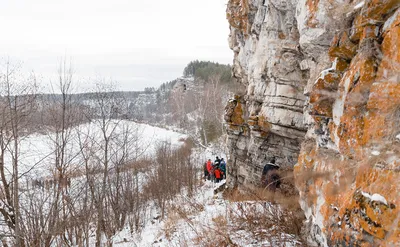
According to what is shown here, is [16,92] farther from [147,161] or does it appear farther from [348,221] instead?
[147,161]

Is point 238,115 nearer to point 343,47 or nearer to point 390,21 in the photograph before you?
point 343,47

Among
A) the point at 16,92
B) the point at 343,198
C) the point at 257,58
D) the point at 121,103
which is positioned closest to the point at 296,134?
the point at 257,58

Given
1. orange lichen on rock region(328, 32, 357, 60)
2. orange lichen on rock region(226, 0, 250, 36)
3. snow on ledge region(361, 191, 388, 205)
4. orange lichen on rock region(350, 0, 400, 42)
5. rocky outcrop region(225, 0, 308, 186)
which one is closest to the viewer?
snow on ledge region(361, 191, 388, 205)

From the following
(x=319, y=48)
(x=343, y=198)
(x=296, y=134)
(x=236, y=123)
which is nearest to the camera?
(x=343, y=198)

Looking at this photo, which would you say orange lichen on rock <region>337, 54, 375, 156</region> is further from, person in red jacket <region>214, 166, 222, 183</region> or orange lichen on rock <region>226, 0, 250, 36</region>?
person in red jacket <region>214, 166, 222, 183</region>

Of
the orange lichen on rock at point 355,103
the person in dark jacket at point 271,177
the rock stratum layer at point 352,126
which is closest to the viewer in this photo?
the rock stratum layer at point 352,126

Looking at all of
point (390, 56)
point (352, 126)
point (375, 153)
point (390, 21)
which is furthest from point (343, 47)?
point (375, 153)

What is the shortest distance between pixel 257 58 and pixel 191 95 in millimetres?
40041

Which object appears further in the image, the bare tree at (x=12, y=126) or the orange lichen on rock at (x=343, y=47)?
the bare tree at (x=12, y=126)

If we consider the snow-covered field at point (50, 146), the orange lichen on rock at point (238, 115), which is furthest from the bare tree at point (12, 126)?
the orange lichen on rock at point (238, 115)

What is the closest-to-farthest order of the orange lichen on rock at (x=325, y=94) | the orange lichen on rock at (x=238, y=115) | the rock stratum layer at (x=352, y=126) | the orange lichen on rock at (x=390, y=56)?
the rock stratum layer at (x=352, y=126)
the orange lichen on rock at (x=390, y=56)
the orange lichen on rock at (x=325, y=94)
the orange lichen on rock at (x=238, y=115)

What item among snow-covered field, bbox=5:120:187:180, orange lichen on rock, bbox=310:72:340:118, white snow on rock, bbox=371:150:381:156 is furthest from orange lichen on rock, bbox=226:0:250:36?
white snow on rock, bbox=371:150:381:156

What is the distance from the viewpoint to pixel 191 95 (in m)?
50.3

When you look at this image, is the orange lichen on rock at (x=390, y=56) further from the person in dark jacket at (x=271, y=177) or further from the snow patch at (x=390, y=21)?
the person in dark jacket at (x=271, y=177)
